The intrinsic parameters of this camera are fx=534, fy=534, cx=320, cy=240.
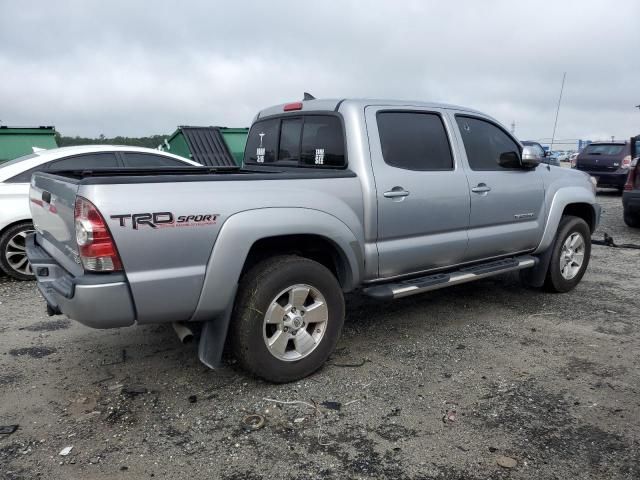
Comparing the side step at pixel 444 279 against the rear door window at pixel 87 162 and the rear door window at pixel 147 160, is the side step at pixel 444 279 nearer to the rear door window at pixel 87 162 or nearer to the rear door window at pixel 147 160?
the rear door window at pixel 147 160

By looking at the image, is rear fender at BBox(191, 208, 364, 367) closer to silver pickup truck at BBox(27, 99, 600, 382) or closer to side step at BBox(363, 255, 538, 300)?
silver pickup truck at BBox(27, 99, 600, 382)

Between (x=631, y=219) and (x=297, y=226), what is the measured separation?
8.45 metres

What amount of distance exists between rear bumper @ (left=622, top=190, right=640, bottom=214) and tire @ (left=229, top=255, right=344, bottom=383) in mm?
7578

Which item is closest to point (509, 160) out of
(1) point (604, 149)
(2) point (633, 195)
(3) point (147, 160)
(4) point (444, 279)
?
(4) point (444, 279)

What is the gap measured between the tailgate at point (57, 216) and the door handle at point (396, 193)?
2.04 metres

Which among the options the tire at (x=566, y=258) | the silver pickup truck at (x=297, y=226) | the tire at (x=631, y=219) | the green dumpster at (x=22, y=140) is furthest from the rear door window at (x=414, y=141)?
the green dumpster at (x=22, y=140)

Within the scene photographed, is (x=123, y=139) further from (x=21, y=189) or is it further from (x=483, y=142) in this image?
(x=483, y=142)

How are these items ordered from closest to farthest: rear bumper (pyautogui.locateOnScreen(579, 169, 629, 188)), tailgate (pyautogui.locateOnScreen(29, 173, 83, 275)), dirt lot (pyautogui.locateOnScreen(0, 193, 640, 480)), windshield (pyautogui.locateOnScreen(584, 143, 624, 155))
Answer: dirt lot (pyautogui.locateOnScreen(0, 193, 640, 480)) < tailgate (pyautogui.locateOnScreen(29, 173, 83, 275)) < rear bumper (pyautogui.locateOnScreen(579, 169, 629, 188)) < windshield (pyautogui.locateOnScreen(584, 143, 624, 155))

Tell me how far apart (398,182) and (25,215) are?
440 cm

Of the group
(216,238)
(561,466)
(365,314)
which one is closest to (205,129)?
(365,314)

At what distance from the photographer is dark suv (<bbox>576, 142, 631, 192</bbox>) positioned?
14.3 meters

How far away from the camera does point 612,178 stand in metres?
14.5

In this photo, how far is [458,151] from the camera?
14.7 feet

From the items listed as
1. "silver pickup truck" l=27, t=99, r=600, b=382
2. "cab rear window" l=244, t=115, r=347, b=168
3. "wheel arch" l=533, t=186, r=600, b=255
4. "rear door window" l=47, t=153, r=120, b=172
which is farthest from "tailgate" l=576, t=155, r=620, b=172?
"rear door window" l=47, t=153, r=120, b=172
